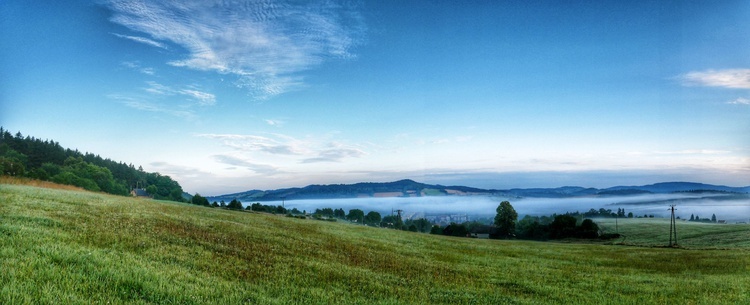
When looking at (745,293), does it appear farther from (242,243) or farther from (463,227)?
(463,227)

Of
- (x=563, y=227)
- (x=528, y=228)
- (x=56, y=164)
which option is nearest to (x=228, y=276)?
(x=563, y=227)

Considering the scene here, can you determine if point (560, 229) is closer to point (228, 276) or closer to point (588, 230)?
point (588, 230)

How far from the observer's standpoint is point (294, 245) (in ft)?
60.2

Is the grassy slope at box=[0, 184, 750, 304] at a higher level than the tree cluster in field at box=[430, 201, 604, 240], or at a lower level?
higher

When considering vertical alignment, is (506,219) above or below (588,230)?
above

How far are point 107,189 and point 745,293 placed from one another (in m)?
179

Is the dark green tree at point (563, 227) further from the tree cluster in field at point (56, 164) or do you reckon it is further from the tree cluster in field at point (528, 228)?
the tree cluster in field at point (56, 164)

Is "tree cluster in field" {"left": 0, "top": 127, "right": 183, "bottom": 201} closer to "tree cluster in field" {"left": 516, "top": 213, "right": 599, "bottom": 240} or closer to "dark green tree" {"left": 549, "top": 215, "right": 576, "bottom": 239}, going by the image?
"tree cluster in field" {"left": 516, "top": 213, "right": 599, "bottom": 240}

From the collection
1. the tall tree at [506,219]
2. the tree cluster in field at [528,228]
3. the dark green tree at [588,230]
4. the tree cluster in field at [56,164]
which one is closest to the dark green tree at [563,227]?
the tree cluster in field at [528,228]

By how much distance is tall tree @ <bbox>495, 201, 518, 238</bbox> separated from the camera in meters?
A: 138

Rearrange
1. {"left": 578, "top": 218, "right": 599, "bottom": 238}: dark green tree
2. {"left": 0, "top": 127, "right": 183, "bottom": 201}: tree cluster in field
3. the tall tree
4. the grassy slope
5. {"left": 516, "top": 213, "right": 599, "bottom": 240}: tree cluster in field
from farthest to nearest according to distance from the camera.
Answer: the tall tree, {"left": 0, "top": 127, "right": 183, "bottom": 201}: tree cluster in field, {"left": 516, "top": 213, "right": 599, "bottom": 240}: tree cluster in field, {"left": 578, "top": 218, "right": 599, "bottom": 238}: dark green tree, the grassy slope

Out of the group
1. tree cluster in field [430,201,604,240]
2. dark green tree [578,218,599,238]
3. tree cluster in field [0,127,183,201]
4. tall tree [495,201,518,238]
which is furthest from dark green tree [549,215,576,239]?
tree cluster in field [0,127,183,201]

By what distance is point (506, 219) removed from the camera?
453 feet

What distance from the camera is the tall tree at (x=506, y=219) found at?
13762 centimetres
